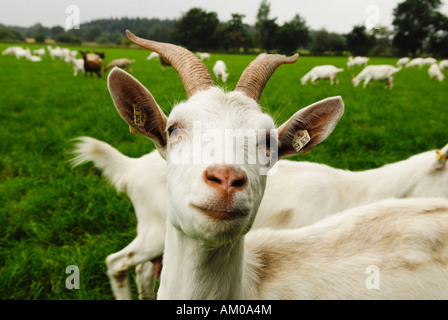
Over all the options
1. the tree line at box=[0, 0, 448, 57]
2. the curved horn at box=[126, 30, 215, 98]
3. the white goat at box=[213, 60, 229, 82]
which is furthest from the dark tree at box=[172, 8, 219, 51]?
the white goat at box=[213, 60, 229, 82]

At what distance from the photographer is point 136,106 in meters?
1.63

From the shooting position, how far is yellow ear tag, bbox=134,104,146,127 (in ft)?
5.33

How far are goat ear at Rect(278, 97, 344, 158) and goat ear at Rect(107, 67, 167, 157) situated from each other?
68 centimetres

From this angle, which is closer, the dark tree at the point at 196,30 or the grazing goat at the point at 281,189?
the grazing goat at the point at 281,189

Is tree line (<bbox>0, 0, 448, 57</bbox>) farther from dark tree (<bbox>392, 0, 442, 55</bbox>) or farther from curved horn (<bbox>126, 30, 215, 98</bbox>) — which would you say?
curved horn (<bbox>126, 30, 215, 98</bbox>)

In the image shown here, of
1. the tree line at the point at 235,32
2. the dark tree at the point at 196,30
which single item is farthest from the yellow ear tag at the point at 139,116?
the dark tree at the point at 196,30

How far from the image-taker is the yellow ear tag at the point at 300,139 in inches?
67.2

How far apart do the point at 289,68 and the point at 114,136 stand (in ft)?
48.5

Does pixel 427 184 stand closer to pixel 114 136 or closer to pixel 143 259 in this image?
pixel 143 259

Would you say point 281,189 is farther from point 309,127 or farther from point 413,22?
point 413,22

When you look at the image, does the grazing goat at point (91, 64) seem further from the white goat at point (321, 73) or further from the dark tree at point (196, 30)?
the dark tree at point (196, 30)

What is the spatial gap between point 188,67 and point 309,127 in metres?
0.77

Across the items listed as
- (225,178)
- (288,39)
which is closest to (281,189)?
(225,178)

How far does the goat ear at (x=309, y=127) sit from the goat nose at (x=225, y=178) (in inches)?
24.3
